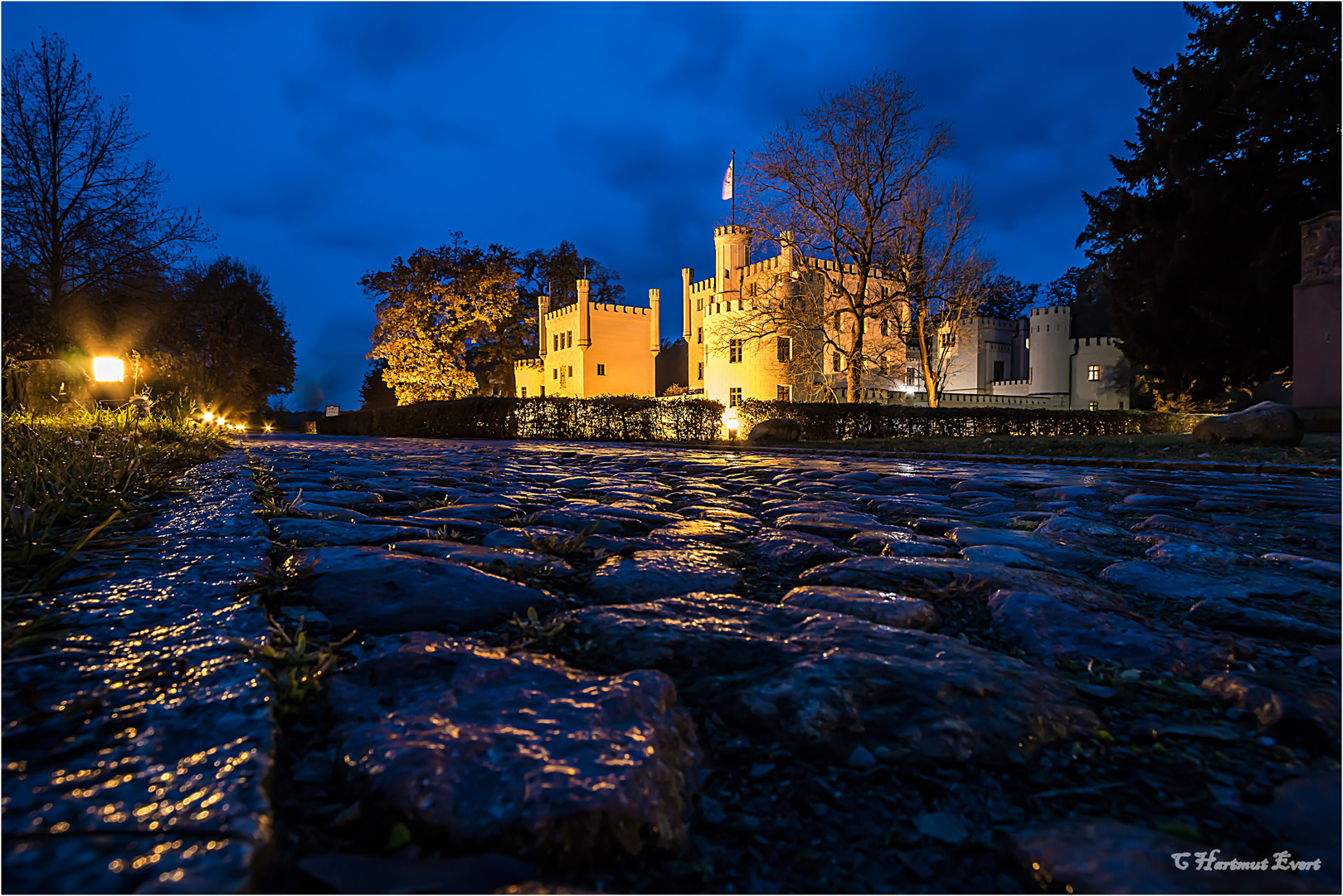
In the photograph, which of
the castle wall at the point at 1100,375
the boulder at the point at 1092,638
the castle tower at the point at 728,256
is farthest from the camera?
the castle wall at the point at 1100,375

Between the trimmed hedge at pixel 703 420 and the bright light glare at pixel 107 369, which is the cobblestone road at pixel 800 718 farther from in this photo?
the trimmed hedge at pixel 703 420

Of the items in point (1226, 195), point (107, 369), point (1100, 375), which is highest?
point (1226, 195)

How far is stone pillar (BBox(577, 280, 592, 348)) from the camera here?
1688 inches

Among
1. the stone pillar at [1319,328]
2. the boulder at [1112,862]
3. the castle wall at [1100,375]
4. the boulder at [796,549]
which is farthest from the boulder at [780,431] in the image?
the castle wall at [1100,375]

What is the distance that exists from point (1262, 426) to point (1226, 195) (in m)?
13.4

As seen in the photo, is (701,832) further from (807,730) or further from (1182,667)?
(1182,667)

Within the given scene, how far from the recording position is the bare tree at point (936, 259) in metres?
22.7

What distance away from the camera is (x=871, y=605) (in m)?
1.80

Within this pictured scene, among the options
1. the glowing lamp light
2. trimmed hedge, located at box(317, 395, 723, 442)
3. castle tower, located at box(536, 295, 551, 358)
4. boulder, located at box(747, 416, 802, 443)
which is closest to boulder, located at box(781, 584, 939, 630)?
A: boulder, located at box(747, 416, 802, 443)

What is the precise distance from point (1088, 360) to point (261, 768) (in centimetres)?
5084

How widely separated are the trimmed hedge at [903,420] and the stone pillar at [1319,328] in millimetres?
5891

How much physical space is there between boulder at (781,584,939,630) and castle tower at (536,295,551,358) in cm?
4695

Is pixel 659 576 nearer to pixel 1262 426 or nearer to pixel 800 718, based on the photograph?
pixel 800 718

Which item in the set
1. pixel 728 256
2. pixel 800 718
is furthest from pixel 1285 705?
pixel 728 256
